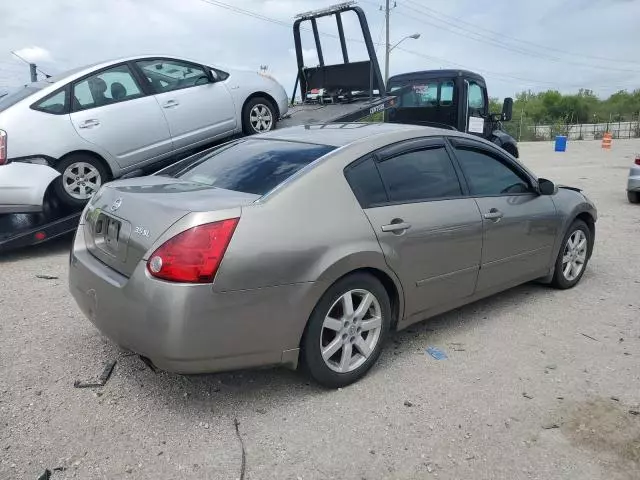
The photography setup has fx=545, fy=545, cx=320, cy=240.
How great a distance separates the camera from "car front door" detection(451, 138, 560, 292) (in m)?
4.02

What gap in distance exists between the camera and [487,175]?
4199 mm

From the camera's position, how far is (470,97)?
37.0 feet

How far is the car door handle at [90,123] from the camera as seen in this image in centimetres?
610

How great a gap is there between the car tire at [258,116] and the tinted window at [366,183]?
4354 millimetres

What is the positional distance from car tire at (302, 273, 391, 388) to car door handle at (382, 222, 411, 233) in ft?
1.00

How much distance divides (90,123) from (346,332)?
446 cm

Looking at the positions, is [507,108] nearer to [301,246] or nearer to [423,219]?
[423,219]

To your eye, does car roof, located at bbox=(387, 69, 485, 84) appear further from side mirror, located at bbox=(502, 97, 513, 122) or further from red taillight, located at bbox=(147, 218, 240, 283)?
red taillight, located at bbox=(147, 218, 240, 283)

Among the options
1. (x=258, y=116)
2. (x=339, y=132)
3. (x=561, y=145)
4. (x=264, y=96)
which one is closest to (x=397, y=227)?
(x=339, y=132)

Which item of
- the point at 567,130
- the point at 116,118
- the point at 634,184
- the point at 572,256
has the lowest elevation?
the point at 572,256

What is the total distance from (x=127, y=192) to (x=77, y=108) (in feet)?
11.6

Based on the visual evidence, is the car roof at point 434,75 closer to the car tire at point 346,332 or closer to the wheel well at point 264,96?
the wheel well at point 264,96

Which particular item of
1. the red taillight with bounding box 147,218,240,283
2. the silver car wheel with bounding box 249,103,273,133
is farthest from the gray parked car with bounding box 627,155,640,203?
the red taillight with bounding box 147,218,240,283

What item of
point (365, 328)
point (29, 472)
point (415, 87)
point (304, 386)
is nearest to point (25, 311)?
point (29, 472)
